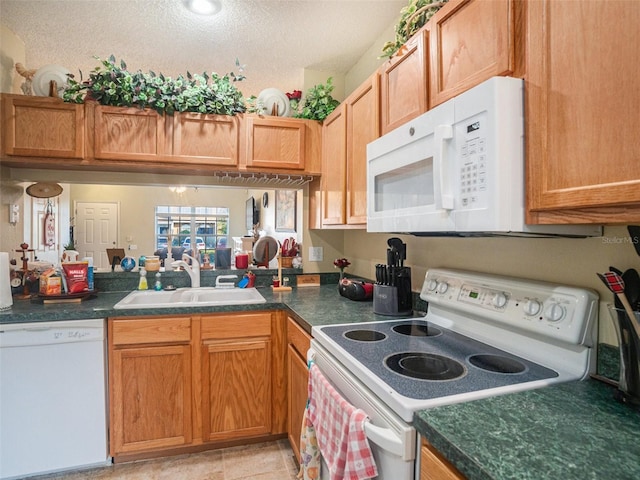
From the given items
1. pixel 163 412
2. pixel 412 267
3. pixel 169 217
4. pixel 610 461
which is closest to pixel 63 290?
pixel 163 412

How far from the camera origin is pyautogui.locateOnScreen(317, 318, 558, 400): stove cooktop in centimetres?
97

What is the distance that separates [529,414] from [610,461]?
0.59 feet

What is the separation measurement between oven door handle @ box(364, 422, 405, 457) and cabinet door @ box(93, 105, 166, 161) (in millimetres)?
2004

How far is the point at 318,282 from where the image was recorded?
2764mm

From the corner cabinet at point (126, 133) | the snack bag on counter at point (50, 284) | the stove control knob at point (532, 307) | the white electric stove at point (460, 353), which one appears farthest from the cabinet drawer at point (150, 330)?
the stove control knob at point (532, 307)

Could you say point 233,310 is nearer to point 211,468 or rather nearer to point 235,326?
point 235,326

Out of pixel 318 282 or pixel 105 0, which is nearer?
pixel 105 0

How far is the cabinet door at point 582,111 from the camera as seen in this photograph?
0.72m

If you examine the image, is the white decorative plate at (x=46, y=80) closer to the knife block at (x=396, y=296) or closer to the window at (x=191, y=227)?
the window at (x=191, y=227)

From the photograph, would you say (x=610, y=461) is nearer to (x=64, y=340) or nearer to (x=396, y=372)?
(x=396, y=372)

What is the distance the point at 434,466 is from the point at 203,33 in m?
2.52

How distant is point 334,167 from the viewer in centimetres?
229

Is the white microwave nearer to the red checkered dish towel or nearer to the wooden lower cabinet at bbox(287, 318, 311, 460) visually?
the red checkered dish towel

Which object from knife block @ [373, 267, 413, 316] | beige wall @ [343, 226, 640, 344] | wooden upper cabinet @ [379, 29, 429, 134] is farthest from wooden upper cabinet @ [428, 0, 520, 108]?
knife block @ [373, 267, 413, 316]
